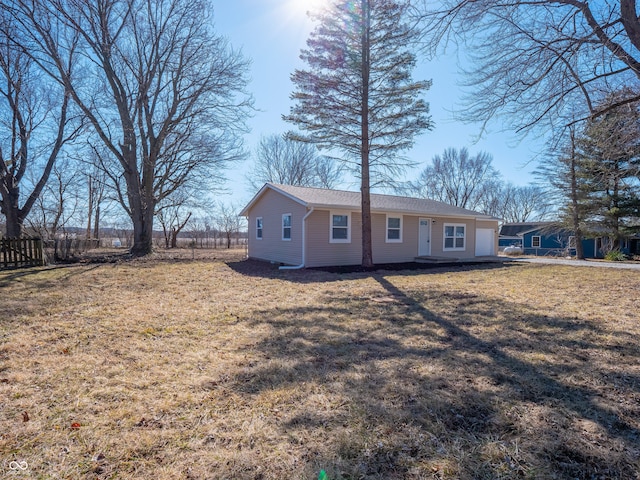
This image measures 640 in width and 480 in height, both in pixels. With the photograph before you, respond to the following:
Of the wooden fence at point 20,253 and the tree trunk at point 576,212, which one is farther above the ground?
the tree trunk at point 576,212

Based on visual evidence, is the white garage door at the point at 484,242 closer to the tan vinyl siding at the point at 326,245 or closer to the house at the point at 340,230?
the house at the point at 340,230

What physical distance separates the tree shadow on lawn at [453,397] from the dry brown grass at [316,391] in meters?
0.01

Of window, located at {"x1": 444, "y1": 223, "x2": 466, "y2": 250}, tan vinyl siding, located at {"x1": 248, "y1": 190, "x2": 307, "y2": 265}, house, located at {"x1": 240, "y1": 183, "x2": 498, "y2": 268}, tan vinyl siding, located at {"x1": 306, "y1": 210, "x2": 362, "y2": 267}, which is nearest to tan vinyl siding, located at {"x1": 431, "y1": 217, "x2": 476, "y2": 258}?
house, located at {"x1": 240, "y1": 183, "x2": 498, "y2": 268}

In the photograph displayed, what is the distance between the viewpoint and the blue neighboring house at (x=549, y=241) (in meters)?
26.0

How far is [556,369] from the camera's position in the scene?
3223mm

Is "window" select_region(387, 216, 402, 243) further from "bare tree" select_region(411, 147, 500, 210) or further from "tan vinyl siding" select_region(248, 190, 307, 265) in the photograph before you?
"bare tree" select_region(411, 147, 500, 210)

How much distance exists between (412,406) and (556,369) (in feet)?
5.83

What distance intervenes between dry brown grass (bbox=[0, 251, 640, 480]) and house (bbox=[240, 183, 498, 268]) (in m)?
6.20

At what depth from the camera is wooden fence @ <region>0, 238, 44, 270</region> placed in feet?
34.4

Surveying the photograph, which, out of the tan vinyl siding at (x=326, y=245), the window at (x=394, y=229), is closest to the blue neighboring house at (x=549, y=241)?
the window at (x=394, y=229)

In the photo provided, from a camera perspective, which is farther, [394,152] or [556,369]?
[394,152]

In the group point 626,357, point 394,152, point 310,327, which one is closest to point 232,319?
point 310,327

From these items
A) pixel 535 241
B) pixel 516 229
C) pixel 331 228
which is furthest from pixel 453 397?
pixel 516 229

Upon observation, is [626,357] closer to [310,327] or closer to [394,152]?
[310,327]
